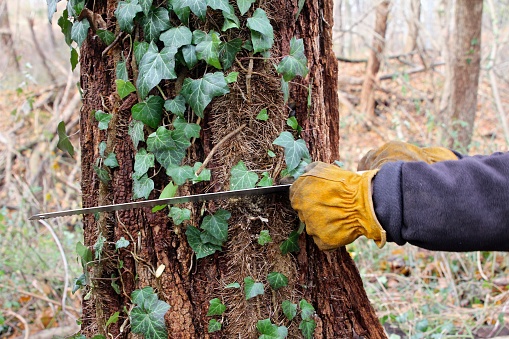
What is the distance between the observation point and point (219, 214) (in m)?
1.62

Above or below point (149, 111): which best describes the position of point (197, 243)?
below

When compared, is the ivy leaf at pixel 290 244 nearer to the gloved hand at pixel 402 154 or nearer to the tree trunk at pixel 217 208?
the tree trunk at pixel 217 208

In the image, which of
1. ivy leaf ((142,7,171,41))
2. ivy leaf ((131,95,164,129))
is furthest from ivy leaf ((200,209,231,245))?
ivy leaf ((142,7,171,41))

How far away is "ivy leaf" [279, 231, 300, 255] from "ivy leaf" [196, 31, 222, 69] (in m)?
0.67

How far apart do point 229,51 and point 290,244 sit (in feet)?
2.37

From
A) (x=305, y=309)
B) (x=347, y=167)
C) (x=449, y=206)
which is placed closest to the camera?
(x=449, y=206)

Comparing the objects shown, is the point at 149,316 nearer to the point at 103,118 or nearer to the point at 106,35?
the point at 103,118

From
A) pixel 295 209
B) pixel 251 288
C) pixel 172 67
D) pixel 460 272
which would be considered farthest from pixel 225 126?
pixel 460 272

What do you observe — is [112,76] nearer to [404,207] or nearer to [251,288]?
[251,288]

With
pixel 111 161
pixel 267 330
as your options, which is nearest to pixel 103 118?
pixel 111 161

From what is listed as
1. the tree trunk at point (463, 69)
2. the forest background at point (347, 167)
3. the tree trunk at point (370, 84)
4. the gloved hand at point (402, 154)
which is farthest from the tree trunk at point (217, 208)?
the tree trunk at point (370, 84)

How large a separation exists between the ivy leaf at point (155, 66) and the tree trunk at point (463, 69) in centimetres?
530

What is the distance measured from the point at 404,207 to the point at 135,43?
1045mm

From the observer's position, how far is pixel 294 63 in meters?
1.60
